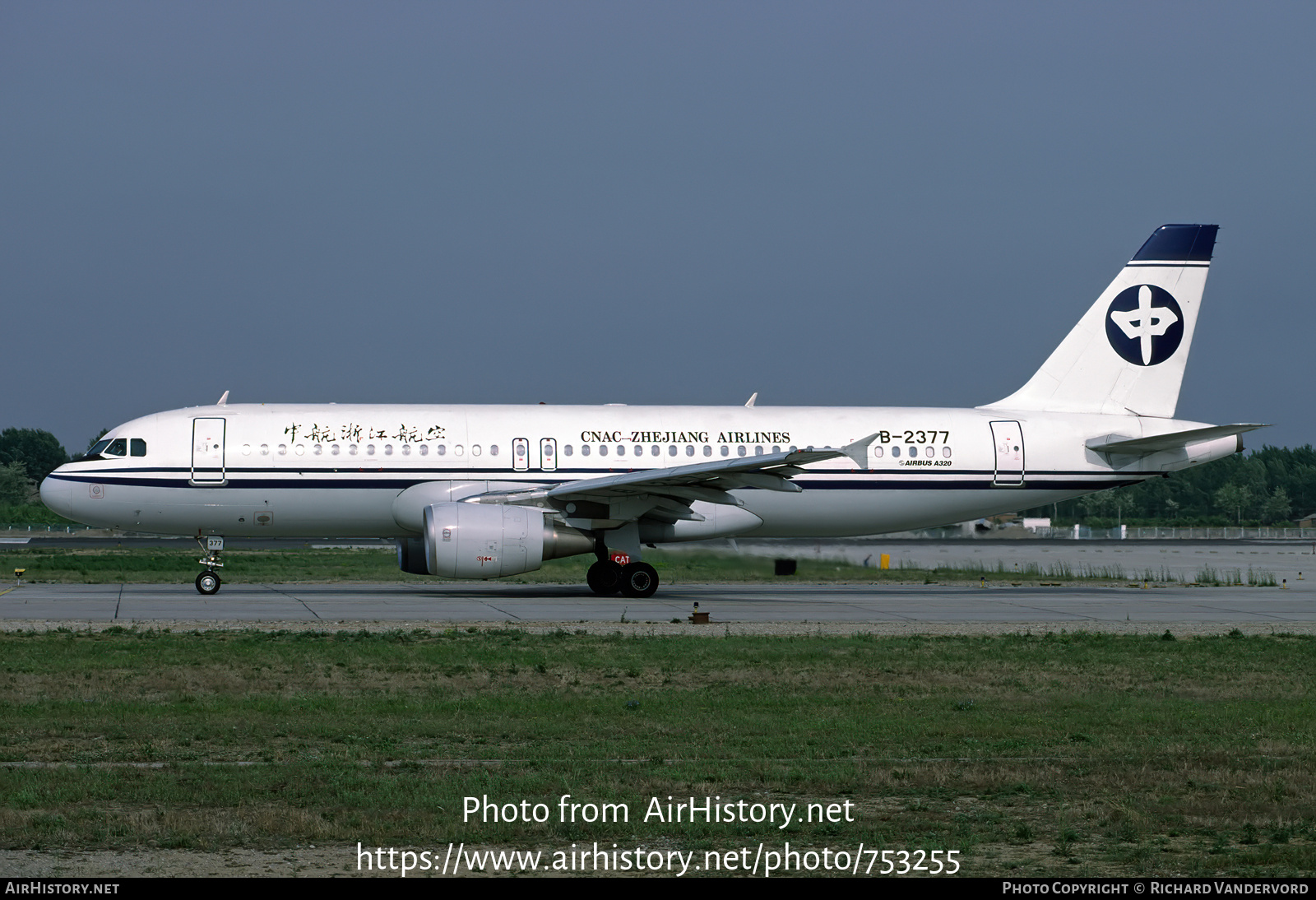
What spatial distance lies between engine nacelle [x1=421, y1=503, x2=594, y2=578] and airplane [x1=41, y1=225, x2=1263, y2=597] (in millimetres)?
32

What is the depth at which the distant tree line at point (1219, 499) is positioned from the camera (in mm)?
106625

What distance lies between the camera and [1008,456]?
28547 millimetres

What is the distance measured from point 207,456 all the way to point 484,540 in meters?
5.92

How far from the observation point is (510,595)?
Answer: 26844mm

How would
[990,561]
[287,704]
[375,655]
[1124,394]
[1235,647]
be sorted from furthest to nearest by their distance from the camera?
1. [990,561]
2. [1124,394]
3. [1235,647]
4. [375,655]
5. [287,704]

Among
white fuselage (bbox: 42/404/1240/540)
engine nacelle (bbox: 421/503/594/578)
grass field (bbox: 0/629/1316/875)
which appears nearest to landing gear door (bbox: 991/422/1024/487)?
white fuselage (bbox: 42/404/1240/540)

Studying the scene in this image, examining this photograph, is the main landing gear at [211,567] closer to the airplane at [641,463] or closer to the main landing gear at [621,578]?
the airplane at [641,463]

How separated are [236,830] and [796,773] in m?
3.55

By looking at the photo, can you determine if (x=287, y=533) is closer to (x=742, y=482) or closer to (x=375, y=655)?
(x=742, y=482)

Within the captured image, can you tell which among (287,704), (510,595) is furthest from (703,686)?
(510,595)

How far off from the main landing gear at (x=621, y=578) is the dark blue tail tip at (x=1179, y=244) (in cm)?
1314

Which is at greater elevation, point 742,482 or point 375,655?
point 742,482

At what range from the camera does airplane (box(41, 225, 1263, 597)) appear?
2542 cm

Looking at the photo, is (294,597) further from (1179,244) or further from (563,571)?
(1179,244)
